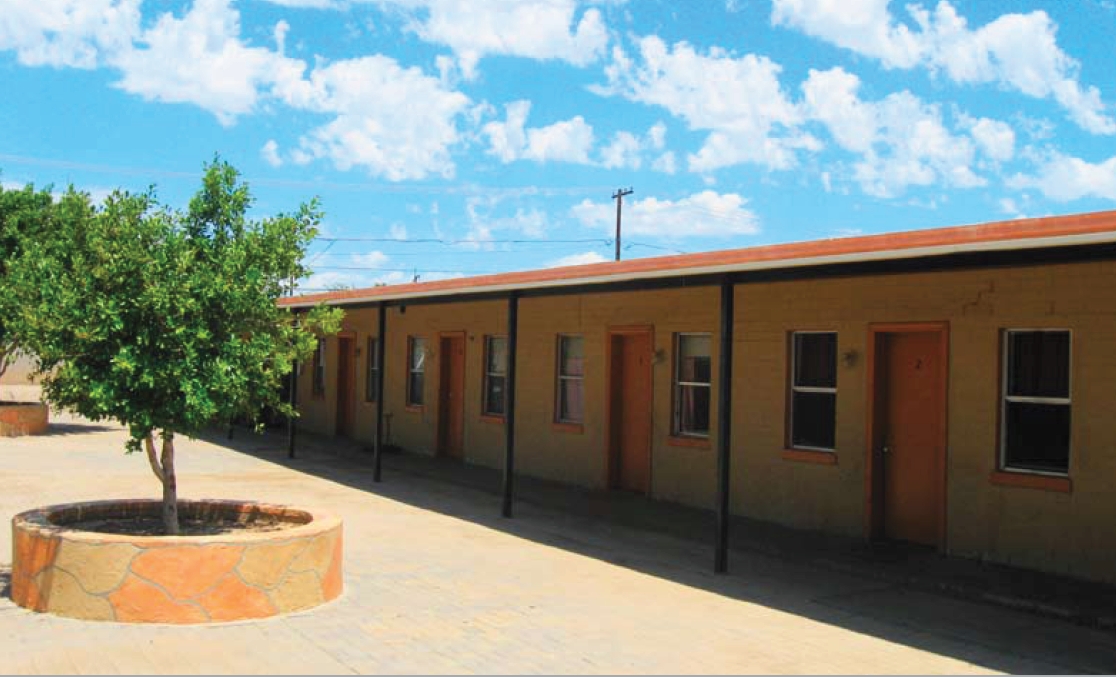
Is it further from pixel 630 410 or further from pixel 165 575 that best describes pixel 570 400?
pixel 165 575

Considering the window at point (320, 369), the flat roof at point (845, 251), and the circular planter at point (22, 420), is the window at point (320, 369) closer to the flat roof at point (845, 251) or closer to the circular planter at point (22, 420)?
the circular planter at point (22, 420)

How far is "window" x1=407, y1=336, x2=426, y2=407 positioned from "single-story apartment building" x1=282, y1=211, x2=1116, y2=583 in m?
3.70

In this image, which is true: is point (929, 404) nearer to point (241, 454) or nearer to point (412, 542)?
point (412, 542)

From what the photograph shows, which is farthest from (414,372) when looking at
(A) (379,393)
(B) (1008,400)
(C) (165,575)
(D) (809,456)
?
(C) (165,575)

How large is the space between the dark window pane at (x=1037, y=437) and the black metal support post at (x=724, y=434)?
2572 millimetres

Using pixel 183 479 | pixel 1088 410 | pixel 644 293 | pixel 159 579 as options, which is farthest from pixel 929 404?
pixel 183 479

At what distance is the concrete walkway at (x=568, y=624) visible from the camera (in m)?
5.85

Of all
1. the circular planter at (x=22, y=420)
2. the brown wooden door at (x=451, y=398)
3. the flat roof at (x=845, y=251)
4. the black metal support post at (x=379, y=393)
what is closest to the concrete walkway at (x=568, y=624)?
the flat roof at (x=845, y=251)

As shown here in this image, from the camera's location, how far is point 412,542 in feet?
31.6

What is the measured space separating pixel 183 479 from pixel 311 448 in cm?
507

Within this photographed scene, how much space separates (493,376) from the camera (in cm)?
1622

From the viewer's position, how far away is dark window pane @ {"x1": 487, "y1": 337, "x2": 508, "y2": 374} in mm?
16016

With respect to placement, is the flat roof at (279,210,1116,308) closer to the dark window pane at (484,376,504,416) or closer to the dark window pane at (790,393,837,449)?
the dark window pane at (790,393,837,449)

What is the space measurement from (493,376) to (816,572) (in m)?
8.16
